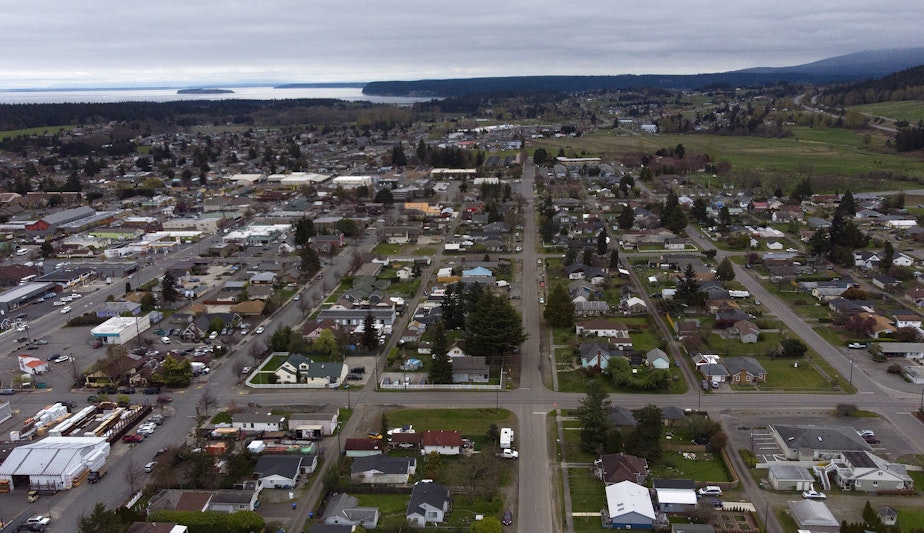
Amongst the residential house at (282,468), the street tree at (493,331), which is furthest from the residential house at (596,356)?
the residential house at (282,468)

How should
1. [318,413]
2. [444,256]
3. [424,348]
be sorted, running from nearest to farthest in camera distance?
[318,413], [424,348], [444,256]

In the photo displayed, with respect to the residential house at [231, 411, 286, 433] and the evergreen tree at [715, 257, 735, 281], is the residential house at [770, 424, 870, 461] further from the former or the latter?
the evergreen tree at [715, 257, 735, 281]

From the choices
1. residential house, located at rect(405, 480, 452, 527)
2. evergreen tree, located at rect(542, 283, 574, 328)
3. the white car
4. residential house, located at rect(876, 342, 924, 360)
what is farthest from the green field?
residential house, located at rect(405, 480, 452, 527)

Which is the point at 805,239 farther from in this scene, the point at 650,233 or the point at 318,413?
the point at 318,413

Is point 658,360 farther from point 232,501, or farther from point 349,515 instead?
point 232,501

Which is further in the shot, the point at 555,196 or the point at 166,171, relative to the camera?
the point at 166,171

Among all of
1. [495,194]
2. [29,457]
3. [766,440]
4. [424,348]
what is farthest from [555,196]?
[29,457]

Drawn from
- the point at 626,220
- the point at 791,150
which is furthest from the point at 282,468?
the point at 791,150
